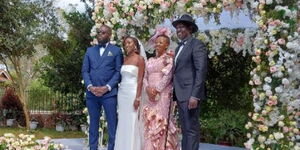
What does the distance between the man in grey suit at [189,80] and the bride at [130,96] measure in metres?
0.57

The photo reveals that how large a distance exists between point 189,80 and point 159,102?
0.66 metres

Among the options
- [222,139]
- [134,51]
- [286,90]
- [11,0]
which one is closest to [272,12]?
[286,90]

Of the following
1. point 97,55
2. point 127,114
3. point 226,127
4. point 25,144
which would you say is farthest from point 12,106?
point 127,114

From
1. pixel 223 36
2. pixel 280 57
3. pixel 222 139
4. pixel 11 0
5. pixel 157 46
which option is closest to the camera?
pixel 280 57

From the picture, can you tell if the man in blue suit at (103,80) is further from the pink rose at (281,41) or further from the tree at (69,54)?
the tree at (69,54)

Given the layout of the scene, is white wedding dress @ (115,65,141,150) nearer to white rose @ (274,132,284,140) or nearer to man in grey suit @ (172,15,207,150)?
man in grey suit @ (172,15,207,150)

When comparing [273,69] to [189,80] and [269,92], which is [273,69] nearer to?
[269,92]

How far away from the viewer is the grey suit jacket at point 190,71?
4859mm

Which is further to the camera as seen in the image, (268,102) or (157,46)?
(157,46)

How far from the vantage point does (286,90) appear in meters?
4.85

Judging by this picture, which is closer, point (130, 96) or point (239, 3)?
point (239, 3)

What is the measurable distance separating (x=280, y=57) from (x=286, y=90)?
33 centimetres

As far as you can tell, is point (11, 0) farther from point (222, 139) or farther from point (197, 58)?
point (197, 58)

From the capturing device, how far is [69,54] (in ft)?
41.6
